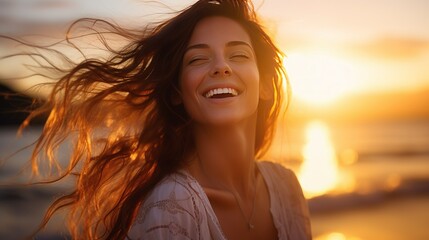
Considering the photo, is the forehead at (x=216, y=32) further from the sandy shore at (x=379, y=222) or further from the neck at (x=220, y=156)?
the sandy shore at (x=379, y=222)

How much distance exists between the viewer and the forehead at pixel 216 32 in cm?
317

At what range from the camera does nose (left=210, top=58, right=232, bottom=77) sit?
3039mm

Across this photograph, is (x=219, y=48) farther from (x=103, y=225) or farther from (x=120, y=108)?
(x=103, y=225)

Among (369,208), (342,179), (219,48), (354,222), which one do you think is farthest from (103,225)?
(342,179)

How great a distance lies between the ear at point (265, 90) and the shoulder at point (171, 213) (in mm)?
1207

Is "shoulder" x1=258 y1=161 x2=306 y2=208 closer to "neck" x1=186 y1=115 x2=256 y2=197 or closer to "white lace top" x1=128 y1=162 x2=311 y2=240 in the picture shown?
"neck" x1=186 y1=115 x2=256 y2=197

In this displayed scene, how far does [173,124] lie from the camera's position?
11.0 feet

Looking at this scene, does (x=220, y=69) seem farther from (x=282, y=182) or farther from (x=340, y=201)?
(x=340, y=201)

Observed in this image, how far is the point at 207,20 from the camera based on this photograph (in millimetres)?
3240

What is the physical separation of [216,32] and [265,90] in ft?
2.47

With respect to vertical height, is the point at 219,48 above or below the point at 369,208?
above

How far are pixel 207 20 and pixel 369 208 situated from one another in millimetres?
10882

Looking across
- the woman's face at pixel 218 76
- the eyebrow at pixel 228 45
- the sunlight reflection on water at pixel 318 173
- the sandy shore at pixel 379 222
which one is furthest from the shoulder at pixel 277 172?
the sunlight reflection on water at pixel 318 173

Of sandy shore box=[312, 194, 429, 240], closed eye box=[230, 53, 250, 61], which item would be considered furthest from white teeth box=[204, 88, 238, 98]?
sandy shore box=[312, 194, 429, 240]
